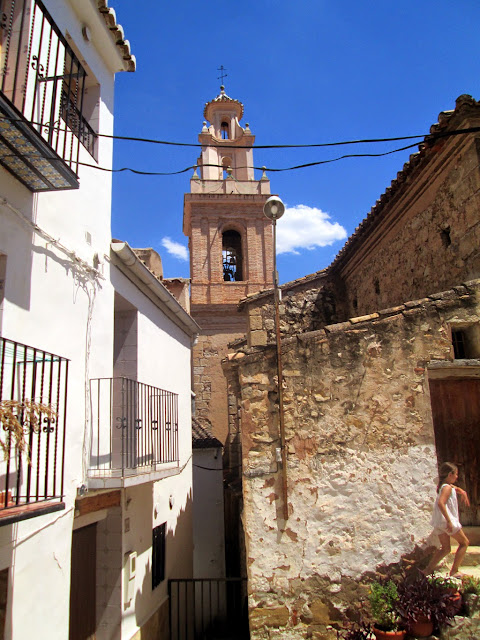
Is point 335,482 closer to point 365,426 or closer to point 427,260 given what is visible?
point 365,426

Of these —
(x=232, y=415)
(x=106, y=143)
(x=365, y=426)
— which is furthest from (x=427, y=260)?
(x=232, y=415)

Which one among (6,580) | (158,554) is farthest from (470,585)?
(158,554)

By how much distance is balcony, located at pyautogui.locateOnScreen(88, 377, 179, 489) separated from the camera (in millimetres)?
6039

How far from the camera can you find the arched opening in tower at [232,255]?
808 inches

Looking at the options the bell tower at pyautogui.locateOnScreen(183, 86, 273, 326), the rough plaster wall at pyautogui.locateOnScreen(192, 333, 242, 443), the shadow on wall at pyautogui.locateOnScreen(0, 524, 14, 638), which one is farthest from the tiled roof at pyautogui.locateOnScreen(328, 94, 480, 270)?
the bell tower at pyautogui.locateOnScreen(183, 86, 273, 326)

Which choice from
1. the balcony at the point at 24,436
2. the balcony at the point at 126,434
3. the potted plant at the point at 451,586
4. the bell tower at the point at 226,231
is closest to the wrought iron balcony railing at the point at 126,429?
the balcony at the point at 126,434

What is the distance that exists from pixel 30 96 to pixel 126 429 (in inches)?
151

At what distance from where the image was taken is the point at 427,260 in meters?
8.54

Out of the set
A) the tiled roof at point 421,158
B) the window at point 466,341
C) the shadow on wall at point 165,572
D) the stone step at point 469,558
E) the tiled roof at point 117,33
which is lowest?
the shadow on wall at point 165,572

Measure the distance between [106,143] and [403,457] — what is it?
5.72 metres

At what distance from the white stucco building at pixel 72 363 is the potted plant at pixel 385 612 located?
2912 mm

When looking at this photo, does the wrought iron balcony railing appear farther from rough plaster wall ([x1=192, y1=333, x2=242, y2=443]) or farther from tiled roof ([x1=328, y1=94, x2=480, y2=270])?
rough plaster wall ([x1=192, y1=333, x2=242, y2=443])

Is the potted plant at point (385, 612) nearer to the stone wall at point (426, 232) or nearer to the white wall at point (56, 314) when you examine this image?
the white wall at point (56, 314)

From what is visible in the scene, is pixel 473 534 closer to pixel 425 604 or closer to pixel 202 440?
pixel 425 604
